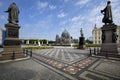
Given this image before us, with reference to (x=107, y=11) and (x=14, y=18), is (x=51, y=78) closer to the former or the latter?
(x=14, y=18)

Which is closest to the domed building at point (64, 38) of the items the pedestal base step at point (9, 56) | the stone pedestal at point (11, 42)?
the stone pedestal at point (11, 42)

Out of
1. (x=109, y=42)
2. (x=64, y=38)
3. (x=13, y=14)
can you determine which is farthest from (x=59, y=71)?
(x=64, y=38)

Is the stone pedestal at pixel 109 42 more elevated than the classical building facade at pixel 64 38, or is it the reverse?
the classical building facade at pixel 64 38

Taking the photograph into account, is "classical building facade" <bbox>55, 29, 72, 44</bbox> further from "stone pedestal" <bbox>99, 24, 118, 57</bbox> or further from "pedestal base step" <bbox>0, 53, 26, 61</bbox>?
"pedestal base step" <bbox>0, 53, 26, 61</bbox>

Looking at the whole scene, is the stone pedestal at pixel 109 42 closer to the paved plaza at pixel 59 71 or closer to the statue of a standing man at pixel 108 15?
the statue of a standing man at pixel 108 15

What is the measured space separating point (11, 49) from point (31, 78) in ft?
20.0

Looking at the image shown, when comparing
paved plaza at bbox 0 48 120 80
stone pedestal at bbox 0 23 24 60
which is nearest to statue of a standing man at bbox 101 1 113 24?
paved plaza at bbox 0 48 120 80

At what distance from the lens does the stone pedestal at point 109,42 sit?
10817 millimetres

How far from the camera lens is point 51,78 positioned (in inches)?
185

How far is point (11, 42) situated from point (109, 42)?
459 inches

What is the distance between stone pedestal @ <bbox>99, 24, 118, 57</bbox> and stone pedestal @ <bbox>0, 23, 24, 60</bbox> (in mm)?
10296

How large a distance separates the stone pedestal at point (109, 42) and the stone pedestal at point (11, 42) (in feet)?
33.8

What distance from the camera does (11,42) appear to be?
30.9 ft

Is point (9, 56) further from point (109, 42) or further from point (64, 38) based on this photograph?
point (64, 38)
